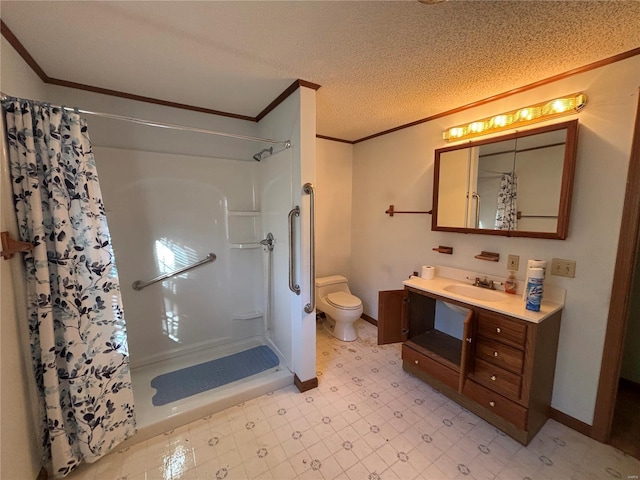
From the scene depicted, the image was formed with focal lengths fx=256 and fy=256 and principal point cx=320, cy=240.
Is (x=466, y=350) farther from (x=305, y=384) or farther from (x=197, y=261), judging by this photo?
(x=197, y=261)

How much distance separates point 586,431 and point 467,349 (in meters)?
0.86

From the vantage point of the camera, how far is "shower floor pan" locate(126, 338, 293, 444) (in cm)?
166

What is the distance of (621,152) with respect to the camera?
145cm

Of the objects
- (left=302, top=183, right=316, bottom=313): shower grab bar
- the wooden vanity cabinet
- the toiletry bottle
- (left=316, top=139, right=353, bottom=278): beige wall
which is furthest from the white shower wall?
the toiletry bottle

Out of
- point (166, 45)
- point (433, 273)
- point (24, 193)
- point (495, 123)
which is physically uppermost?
point (166, 45)

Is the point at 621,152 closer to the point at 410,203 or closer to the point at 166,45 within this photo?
the point at 410,203

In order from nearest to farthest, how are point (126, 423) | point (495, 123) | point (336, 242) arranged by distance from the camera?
1. point (126, 423)
2. point (495, 123)
3. point (336, 242)

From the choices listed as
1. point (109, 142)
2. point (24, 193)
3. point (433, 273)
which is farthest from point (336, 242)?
point (24, 193)

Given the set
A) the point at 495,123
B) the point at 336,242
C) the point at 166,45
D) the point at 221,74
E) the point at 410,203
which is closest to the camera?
the point at 166,45

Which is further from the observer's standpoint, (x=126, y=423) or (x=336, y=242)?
(x=336, y=242)

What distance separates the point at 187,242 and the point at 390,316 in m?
1.96

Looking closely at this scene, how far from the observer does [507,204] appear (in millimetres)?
1902

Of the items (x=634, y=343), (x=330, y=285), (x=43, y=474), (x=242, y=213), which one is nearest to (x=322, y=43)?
(x=242, y=213)

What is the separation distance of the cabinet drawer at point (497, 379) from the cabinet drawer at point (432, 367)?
0.15 metres
